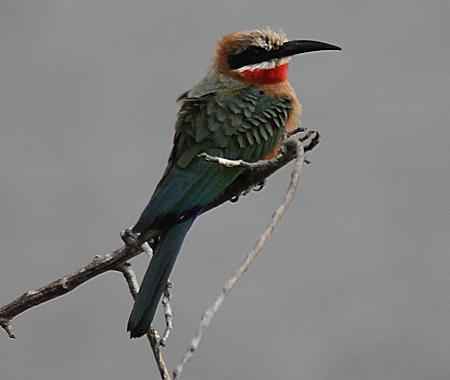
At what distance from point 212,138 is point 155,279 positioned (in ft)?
1.01

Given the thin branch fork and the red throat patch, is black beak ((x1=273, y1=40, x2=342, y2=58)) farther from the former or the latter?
the thin branch fork

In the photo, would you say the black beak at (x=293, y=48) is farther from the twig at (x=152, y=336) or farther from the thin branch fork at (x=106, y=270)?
the twig at (x=152, y=336)

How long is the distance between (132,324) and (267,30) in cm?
69

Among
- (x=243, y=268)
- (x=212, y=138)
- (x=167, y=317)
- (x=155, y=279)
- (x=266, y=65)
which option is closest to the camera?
(x=243, y=268)

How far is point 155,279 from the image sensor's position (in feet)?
3.80

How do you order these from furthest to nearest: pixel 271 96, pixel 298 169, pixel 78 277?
pixel 271 96, pixel 78 277, pixel 298 169

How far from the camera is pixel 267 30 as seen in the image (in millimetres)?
1564

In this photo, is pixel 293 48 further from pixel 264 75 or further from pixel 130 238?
pixel 130 238

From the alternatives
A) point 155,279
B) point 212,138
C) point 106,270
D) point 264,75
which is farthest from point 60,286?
point 264,75

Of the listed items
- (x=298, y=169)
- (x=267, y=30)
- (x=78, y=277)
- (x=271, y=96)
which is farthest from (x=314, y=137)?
(x=267, y=30)

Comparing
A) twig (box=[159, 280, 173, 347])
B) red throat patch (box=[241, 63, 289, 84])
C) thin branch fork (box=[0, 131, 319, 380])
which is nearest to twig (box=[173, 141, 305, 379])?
thin branch fork (box=[0, 131, 319, 380])

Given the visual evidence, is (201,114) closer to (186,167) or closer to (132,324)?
(186,167)

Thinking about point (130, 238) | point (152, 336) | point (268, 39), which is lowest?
point (152, 336)

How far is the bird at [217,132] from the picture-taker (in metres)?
1.18
